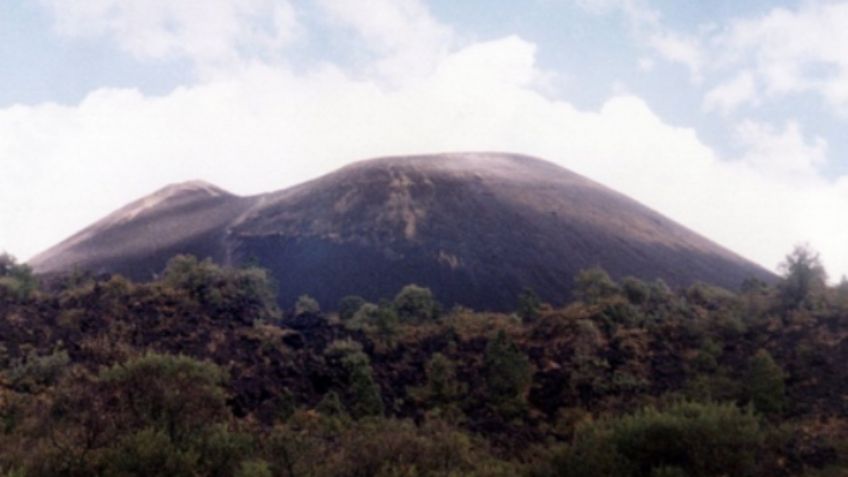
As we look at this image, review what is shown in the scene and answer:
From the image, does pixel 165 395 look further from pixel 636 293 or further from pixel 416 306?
pixel 636 293

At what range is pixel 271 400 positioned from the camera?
22266mm

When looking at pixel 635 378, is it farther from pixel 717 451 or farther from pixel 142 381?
pixel 142 381

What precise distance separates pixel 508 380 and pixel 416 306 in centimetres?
1162

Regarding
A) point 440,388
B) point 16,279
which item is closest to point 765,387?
point 440,388

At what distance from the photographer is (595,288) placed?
119 ft

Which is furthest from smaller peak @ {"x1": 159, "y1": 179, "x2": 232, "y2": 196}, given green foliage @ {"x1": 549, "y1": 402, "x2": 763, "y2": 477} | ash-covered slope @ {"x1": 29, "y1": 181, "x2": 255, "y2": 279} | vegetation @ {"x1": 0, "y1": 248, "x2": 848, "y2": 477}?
green foliage @ {"x1": 549, "y1": 402, "x2": 763, "y2": 477}

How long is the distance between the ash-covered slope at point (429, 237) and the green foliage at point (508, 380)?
20.1 metres

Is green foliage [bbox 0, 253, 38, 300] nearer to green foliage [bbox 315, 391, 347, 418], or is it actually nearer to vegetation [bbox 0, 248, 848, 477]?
vegetation [bbox 0, 248, 848, 477]

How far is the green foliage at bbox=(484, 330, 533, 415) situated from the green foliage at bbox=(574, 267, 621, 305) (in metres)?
10.1

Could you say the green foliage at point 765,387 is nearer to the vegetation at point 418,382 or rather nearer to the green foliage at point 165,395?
the vegetation at point 418,382

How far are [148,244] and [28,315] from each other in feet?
127

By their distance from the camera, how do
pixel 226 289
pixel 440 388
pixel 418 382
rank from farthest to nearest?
pixel 226 289 → pixel 418 382 → pixel 440 388

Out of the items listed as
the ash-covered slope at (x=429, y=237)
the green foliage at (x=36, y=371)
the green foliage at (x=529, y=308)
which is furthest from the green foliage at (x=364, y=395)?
the ash-covered slope at (x=429, y=237)

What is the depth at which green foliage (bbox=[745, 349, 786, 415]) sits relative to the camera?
2162 cm
